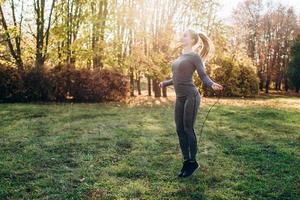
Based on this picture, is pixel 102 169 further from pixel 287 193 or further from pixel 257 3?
pixel 257 3

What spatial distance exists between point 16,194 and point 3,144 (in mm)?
3523

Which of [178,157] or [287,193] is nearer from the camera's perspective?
[287,193]

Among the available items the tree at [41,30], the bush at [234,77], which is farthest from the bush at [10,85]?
the bush at [234,77]

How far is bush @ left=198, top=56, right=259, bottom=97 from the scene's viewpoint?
1204 inches

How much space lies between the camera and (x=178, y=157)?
782cm

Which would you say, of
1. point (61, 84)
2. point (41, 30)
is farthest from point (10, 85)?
point (41, 30)

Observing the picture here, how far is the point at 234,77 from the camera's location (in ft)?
102

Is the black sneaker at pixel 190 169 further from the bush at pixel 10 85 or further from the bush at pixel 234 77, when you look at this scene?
the bush at pixel 234 77

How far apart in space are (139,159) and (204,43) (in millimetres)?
2505

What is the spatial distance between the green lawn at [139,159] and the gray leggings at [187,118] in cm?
55

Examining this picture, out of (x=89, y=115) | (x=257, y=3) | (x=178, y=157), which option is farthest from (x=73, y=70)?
(x=257, y=3)

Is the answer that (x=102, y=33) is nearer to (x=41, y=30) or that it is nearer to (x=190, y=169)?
(x=41, y=30)

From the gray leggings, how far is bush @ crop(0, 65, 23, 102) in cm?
1369

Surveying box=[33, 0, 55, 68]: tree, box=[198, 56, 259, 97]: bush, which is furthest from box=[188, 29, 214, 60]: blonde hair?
box=[198, 56, 259, 97]: bush
